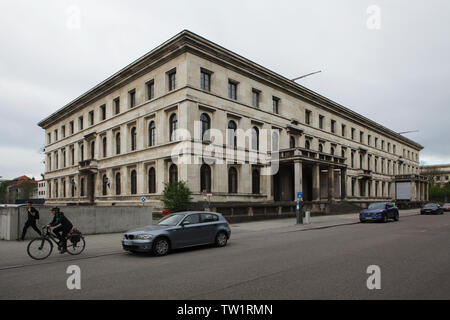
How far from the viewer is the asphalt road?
20.3 feet

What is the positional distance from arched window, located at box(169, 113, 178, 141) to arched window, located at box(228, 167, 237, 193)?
5935 millimetres

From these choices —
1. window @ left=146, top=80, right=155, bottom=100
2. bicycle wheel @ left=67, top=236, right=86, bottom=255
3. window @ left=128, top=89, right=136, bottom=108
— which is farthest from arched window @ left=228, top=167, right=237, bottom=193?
bicycle wheel @ left=67, top=236, right=86, bottom=255

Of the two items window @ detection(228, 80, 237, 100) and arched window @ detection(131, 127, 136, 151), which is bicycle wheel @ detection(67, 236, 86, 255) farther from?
arched window @ detection(131, 127, 136, 151)

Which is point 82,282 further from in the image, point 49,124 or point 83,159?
point 49,124

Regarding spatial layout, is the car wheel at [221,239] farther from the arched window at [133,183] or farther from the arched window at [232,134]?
the arched window at [133,183]

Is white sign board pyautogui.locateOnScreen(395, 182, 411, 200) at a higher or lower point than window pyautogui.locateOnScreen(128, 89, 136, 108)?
lower

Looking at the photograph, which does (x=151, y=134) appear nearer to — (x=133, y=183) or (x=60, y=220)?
(x=133, y=183)

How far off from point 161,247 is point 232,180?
2008 cm

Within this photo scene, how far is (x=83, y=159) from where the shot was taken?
140 ft

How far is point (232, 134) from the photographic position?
31.1 metres

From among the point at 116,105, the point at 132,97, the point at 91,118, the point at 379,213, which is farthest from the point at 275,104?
the point at 91,118

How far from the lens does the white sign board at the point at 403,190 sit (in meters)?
61.0

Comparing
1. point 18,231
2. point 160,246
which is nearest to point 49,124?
point 18,231
